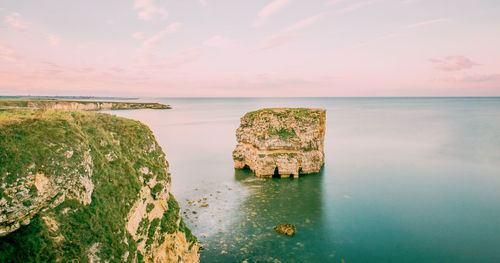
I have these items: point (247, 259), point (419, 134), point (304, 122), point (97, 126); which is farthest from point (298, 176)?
point (419, 134)

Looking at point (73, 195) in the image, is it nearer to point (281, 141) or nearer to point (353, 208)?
point (353, 208)

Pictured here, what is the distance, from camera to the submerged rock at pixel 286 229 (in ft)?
92.2

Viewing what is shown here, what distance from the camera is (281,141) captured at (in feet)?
154

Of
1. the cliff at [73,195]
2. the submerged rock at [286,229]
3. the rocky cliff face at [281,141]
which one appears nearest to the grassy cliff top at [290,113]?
the rocky cliff face at [281,141]

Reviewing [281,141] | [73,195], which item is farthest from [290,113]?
[73,195]

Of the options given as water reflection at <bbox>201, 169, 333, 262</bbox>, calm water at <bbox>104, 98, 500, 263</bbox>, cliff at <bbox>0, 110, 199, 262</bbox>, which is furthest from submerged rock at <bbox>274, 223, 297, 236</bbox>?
cliff at <bbox>0, 110, 199, 262</bbox>

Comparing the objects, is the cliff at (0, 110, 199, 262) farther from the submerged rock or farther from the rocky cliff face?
the rocky cliff face

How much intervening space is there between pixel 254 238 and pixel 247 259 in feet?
11.8

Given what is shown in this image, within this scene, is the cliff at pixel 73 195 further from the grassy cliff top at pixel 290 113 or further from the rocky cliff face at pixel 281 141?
the grassy cliff top at pixel 290 113

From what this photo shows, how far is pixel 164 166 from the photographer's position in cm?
1969

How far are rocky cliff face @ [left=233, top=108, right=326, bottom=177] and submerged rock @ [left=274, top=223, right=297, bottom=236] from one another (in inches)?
698

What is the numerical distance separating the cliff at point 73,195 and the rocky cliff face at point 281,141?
31107 mm

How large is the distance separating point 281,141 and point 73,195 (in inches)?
1500

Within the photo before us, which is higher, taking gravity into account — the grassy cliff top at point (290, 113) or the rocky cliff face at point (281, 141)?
the grassy cliff top at point (290, 113)
